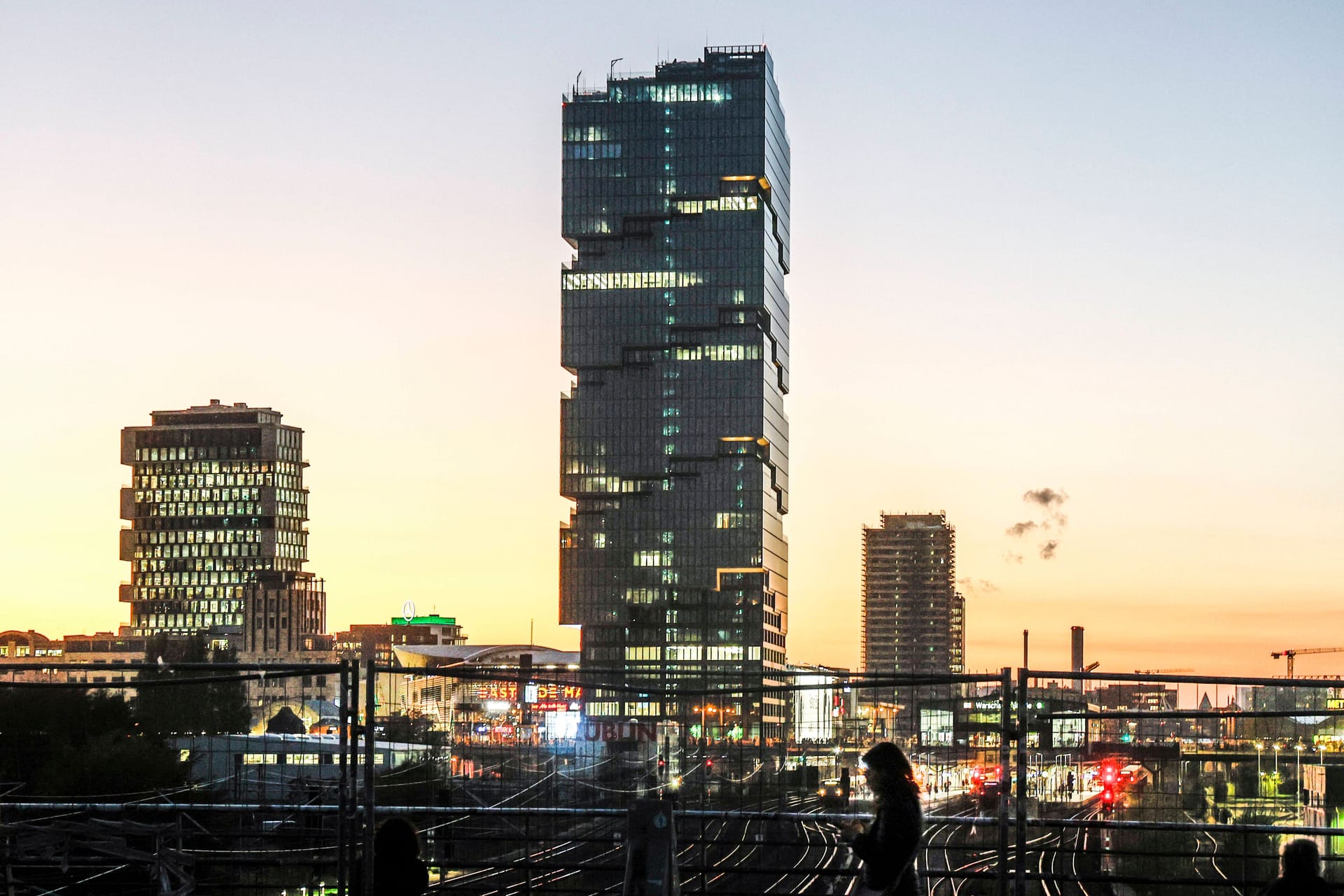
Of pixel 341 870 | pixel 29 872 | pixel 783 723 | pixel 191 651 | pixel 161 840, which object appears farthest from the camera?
pixel 191 651

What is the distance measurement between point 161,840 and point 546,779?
14.1 ft

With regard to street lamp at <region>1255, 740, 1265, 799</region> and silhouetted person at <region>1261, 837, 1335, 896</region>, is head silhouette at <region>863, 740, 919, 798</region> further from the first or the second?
street lamp at <region>1255, 740, 1265, 799</region>

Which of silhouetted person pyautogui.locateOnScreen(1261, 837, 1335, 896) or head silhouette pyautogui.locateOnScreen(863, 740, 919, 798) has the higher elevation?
head silhouette pyautogui.locateOnScreen(863, 740, 919, 798)

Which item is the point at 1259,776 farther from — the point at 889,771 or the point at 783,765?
the point at 889,771

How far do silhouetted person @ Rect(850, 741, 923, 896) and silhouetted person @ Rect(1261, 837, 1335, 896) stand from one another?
90.5 inches

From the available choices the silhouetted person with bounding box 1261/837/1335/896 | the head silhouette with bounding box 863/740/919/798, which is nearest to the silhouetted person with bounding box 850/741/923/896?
the head silhouette with bounding box 863/740/919/798

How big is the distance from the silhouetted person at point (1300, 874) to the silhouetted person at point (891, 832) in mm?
2300

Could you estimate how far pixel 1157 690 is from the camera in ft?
51.1

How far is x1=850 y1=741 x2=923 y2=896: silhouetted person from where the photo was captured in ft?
34.2

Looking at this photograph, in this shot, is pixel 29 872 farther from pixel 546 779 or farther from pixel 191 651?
pixel 191 651

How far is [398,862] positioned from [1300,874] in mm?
5893

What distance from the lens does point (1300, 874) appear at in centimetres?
983

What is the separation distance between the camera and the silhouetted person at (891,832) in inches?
410

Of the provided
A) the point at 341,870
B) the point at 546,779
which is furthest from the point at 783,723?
the point at 341,870
